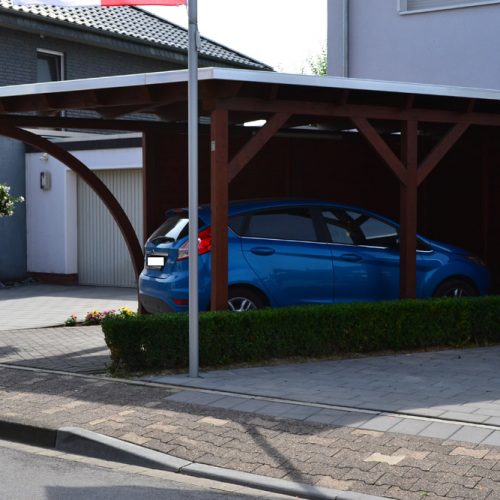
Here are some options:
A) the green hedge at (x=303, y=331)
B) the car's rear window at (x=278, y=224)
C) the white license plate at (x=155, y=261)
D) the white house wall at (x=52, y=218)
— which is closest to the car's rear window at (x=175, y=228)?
the white license plate at (x=155, y=261)

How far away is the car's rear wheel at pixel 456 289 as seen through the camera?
39.3 ft

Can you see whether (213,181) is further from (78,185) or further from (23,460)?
(78,185)

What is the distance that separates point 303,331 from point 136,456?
12.1ft

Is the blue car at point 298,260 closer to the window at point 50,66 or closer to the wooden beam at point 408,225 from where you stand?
the wooden beam at point 408,225

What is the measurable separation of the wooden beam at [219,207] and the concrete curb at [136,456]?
3.03m

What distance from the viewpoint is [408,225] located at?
11.3m

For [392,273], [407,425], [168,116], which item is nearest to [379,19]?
[168,116]

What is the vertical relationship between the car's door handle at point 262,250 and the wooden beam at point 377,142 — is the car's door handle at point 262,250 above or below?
below

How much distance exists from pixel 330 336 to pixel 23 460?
164 inches

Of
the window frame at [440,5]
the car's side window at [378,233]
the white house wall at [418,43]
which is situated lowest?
the car's side window at [378,233]

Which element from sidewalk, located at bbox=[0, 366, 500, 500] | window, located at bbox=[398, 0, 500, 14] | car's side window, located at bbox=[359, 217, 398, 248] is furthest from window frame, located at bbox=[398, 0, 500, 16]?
sidewalk, located at bbox=[0, 366, 500, 500]

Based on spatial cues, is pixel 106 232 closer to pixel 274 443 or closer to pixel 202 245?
pixel 202 245

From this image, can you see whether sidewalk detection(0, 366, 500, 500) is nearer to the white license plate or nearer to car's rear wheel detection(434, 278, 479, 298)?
the white license plate

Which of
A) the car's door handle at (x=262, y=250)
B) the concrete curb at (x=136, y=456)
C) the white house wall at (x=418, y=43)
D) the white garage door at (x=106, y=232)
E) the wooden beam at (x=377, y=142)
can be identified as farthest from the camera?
the white garage door at (x=106, y=232)
